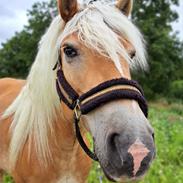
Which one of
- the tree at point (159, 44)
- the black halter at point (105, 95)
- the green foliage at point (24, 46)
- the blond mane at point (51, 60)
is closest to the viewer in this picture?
the black halter at point (105, 95)

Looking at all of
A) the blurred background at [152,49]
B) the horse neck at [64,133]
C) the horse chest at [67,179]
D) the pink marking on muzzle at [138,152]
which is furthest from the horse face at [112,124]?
the blurred background at [152,49]

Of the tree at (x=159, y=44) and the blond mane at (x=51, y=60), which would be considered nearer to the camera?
the blond mane at (x=51, y=60)

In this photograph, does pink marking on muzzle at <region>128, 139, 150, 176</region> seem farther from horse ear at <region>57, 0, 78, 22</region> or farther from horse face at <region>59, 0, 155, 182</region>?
horse ear at <region>57, 0, 78, 22</region>

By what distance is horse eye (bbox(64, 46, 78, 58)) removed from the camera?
8.81 ft

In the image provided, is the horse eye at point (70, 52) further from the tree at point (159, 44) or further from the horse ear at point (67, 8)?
the tree at point (159, 44)

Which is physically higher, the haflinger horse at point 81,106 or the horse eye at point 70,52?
the horse eye at point 70,52

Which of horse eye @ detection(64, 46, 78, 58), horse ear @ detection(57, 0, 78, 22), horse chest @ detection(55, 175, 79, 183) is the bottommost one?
horse chest @ detection(55, 175, 79, 183)

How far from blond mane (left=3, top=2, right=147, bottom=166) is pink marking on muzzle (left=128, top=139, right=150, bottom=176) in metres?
0.53

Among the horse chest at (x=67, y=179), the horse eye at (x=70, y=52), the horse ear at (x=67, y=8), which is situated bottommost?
the horse chest at (x=67, y=179)

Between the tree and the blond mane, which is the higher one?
the blond mane

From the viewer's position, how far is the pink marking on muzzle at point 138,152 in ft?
7.30

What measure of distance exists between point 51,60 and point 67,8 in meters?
0.40

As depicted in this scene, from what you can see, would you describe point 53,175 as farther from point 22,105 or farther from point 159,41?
point 159,41

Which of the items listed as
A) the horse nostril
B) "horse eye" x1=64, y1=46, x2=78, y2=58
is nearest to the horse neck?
"horse eye" x1=64, y1=46, x2=78, y2=58
